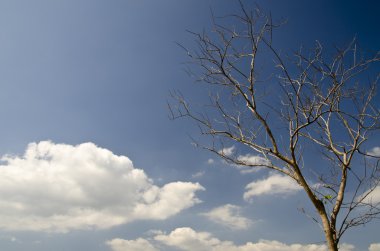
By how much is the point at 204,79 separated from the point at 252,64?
39.8 inches

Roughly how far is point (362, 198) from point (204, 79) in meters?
3.39

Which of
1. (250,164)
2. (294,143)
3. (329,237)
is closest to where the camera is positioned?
(329,237)

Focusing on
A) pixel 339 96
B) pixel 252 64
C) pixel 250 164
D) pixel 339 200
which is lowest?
pixel 339 200

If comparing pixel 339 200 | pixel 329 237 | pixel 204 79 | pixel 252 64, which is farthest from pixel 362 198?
pixel 204 79

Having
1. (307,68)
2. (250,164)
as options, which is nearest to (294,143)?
(250,164)

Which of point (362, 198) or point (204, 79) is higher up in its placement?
point (204, 79)

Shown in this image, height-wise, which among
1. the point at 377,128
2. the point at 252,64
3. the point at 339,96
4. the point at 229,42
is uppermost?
the point at 229,42

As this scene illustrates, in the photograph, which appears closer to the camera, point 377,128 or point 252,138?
point 377,128

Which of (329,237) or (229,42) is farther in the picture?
(229,42)

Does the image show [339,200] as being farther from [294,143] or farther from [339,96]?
[339,96]

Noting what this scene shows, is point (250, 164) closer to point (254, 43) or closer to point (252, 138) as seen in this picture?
point (252, 138)

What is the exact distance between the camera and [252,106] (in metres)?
5.69

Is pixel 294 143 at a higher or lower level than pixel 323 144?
lower

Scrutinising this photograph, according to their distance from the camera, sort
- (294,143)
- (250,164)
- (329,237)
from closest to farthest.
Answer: (329,237), (294,143), (250,164)
